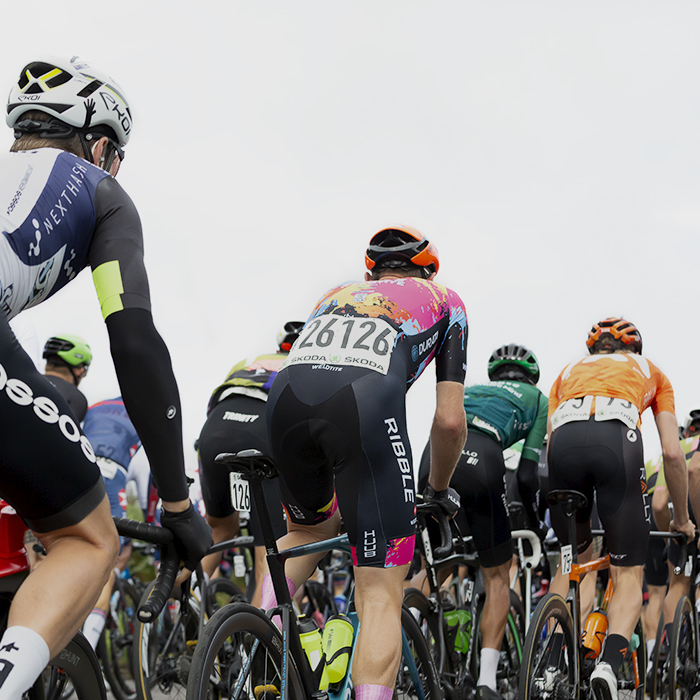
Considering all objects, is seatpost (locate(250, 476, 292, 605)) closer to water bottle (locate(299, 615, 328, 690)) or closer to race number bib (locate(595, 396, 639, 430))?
water bottle (locate(299, 615, 328, 690))

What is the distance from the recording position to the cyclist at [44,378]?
1.59 meters

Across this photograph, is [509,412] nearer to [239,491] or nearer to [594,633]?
[594,633]

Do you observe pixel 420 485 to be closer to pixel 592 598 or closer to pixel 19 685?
pixel 592 598

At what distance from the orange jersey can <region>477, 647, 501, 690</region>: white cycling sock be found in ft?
5.34

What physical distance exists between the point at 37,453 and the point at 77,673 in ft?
2.88

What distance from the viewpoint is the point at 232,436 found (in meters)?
5.48

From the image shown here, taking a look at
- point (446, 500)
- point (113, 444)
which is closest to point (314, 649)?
point (446, 500)

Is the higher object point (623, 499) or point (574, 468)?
point (574, 468)

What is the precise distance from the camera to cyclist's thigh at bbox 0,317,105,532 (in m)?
1.59

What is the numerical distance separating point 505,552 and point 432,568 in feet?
1.87

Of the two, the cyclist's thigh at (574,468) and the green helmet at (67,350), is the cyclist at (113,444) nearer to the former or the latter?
the green helmet at (67,350)

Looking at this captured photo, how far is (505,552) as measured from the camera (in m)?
4.95

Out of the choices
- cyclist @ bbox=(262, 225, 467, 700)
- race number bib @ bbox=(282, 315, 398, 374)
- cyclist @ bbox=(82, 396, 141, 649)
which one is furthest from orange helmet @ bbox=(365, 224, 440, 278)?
cyclist @ bbox=(82, 396, 141, 649)

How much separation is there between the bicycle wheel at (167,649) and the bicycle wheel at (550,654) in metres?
1.78
